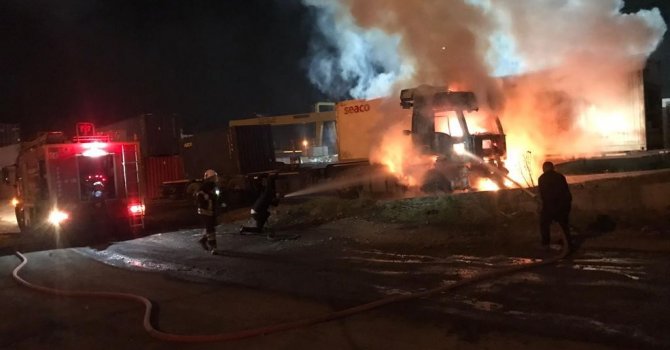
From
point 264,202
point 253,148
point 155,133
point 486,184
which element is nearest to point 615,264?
point 486,184

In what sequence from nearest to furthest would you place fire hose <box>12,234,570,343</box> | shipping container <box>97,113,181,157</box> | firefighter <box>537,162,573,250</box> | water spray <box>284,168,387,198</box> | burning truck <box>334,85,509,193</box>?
fire hose <box>12,234,570,343</box>, firefighter <box>537,162,573,250</box>, burning truck <box>334,85,509,193</box>, water spray <box>284,168,387,198</box>, shipping container <box>97,113,181,157</box>

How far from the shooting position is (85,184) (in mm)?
14148

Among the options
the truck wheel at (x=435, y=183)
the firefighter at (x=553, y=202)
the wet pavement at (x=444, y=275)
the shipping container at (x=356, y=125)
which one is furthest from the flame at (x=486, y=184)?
the shipping container at (x=356, y=125)

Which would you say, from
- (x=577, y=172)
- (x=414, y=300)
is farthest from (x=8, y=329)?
(x=577, y=172)

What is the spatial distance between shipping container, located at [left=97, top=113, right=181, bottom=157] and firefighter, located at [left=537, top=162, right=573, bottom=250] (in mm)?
20582

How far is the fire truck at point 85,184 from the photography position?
44.2 feet

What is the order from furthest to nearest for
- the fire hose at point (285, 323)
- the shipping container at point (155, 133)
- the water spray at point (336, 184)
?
1. the shipping container at point (155, 133)
2. the water spray at point (336, 184)
3. the fire hose at point (285, 323)

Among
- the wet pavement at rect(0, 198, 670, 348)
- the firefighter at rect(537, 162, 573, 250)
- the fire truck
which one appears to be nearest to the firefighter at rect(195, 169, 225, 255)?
the wet pavement at rect(0, 198, 670, 348)

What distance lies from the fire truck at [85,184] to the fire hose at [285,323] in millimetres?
5493

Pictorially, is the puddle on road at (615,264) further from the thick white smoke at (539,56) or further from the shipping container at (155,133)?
the shipping container at (155,133)

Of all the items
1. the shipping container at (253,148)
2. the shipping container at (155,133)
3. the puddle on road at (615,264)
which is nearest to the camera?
the puddle on road at (615,264)

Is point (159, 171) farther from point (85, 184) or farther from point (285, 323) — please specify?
point (285, 323)

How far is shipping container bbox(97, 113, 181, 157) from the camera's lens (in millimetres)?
25641

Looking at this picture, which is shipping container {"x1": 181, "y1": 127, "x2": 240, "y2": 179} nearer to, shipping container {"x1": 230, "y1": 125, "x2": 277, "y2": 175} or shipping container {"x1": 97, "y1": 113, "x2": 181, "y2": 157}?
shipping container {"x1": 230, "y1": 125, "x2": 277, "y2": 175}
